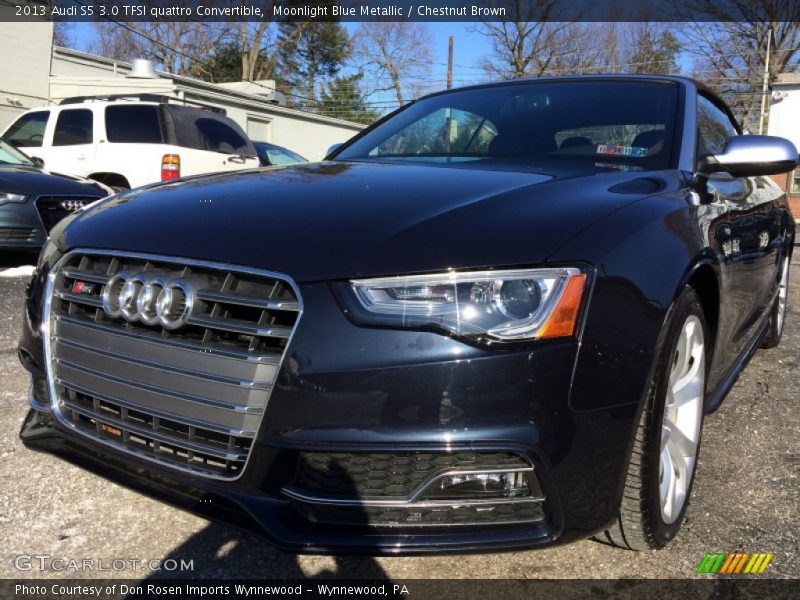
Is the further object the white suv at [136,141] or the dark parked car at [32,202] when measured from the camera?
the white suv at [136,141]

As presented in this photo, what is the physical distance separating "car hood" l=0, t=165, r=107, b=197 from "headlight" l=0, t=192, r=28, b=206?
32 millimetres

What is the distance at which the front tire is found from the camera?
183 centimetres

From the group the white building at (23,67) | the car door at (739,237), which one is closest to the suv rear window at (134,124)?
the car door at (739,237)

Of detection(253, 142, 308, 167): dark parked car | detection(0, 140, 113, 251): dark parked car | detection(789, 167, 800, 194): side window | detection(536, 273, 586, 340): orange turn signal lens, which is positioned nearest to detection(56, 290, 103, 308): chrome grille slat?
detection(536, 273, 586, 340): orange turn signal lens

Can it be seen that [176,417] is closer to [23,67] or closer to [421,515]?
[421,515]

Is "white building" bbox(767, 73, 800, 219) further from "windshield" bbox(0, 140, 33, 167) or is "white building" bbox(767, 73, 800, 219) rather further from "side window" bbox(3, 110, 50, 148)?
"windshield" bbox(0, 140, 33, 167)

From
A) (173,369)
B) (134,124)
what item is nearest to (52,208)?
(134,124)

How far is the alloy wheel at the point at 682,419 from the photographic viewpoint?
2084 millimetres

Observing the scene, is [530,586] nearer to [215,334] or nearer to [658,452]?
[658,452]

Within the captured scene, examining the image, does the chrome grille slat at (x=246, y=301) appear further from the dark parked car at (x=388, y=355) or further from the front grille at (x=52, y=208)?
the front grille at (x=52, y=208)

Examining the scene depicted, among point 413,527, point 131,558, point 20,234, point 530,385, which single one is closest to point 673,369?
point 530,385

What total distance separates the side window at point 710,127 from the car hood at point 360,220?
741mm

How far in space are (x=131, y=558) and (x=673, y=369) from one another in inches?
66.5

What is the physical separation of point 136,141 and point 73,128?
1.11 meters
